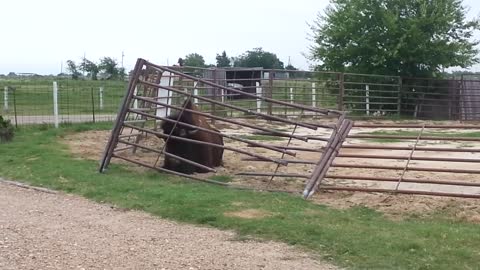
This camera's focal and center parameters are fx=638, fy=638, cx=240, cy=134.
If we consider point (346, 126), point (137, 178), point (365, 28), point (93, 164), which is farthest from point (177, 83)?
point (365, 28)

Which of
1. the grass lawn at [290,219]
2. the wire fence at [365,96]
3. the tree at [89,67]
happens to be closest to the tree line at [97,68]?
the tree at [89,67]

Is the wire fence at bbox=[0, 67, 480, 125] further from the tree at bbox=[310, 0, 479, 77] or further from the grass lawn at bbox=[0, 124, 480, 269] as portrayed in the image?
the grass lawn at bbox=[0, 124, 480, 269]

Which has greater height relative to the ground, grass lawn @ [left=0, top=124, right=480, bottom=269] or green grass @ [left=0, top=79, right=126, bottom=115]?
green grass @ [left=0, top=79, right=126, bottom=115]

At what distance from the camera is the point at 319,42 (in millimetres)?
27109

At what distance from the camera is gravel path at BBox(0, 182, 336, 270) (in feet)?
17.7

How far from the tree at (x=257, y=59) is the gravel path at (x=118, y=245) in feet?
163

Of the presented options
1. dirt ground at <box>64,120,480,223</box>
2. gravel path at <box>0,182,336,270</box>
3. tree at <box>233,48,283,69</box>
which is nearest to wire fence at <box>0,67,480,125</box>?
dirt ground at <box>64,120,480,223</box>

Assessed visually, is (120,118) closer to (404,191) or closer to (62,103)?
(404,191)

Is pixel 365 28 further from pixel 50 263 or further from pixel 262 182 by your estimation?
pixel 50 263

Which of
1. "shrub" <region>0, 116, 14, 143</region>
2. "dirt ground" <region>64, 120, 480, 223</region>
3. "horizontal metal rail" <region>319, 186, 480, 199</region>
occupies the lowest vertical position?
"dirt ground" <region>64, 120, 480, 223</region>

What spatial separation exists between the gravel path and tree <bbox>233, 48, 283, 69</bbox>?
49685 millimetres

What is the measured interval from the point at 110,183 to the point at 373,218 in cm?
383

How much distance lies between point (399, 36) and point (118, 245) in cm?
2091

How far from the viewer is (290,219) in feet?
22.3
